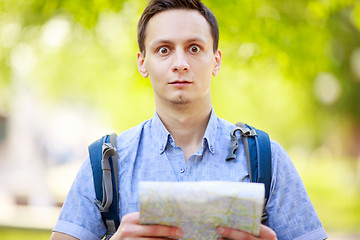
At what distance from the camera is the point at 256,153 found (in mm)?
2229

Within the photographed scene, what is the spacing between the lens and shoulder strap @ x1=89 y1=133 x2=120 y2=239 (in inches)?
84.8

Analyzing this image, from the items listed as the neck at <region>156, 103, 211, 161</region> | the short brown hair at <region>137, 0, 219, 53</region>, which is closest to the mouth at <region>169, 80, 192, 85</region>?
the neck at <region>156, 103, 211, 161</region>

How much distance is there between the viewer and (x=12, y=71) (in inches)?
341

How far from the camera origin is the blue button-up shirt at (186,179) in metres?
2.21

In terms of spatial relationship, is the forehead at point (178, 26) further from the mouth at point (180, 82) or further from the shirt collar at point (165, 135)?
the shirt collar at point (165, 135)

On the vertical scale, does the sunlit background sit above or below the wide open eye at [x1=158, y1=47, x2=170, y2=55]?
above

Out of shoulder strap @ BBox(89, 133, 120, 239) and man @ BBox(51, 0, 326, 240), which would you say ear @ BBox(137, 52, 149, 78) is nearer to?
man @ BBox(51, 0, 326, 240)

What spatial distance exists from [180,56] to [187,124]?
364mm

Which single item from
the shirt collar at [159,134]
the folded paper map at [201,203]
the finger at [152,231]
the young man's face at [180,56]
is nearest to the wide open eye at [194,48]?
the young man's face at [180,56]

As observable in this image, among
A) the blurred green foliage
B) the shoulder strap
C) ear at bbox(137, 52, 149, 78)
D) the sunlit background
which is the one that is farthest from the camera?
the blurred green foliage

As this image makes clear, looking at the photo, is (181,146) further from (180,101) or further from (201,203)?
(201,203)

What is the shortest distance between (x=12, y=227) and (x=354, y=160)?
1680cm

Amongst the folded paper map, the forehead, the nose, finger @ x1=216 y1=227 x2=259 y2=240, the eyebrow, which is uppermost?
the forehead

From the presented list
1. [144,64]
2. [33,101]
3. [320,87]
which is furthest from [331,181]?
[144,64]
